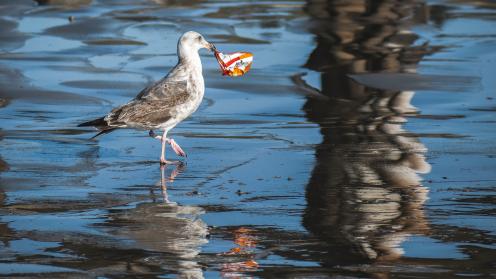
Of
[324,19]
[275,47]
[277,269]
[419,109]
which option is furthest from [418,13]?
[277,269]

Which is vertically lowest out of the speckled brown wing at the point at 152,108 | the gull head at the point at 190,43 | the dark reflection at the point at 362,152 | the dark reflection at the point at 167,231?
the dark reflection at the point at 362,152

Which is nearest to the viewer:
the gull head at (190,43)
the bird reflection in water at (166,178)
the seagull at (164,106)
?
the bird reflection in water at (166,178)

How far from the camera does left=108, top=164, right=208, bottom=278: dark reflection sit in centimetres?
722

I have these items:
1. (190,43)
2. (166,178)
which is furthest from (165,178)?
(190,43)

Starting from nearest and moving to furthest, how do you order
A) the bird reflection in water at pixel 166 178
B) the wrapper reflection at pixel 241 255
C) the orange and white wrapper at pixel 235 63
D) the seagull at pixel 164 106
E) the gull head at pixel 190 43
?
the wrapper reflection at pixel 241 255
the bird reflection in water at pixel 166 178
the seagull at pixel 164 106
the gull head at pixel 190 43
the orange and white wrapper at pixel 235 63

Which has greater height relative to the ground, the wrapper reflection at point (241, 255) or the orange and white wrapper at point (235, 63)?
the orange and white wrapper at point (235, 63)

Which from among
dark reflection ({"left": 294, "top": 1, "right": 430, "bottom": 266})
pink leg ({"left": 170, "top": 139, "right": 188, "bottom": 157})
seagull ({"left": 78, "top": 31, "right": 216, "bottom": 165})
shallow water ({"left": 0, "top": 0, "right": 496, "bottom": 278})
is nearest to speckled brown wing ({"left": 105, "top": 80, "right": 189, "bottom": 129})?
seagull ({"left": 78, "top": 31, "right": 216, "bottom": 165})

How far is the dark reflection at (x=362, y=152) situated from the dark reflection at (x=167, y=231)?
2.79ft

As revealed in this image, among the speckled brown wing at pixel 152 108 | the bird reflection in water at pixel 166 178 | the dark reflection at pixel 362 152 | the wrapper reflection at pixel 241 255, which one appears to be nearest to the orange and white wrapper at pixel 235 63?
the speckled brown wing at pixel 152 108

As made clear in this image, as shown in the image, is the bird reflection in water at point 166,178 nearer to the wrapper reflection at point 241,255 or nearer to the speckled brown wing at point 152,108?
the speckled brown wing at point 152,108

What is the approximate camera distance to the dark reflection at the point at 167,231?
722 cm

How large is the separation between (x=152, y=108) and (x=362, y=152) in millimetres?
2045

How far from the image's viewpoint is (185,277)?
688 centimetres

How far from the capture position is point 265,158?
35.2 feet
